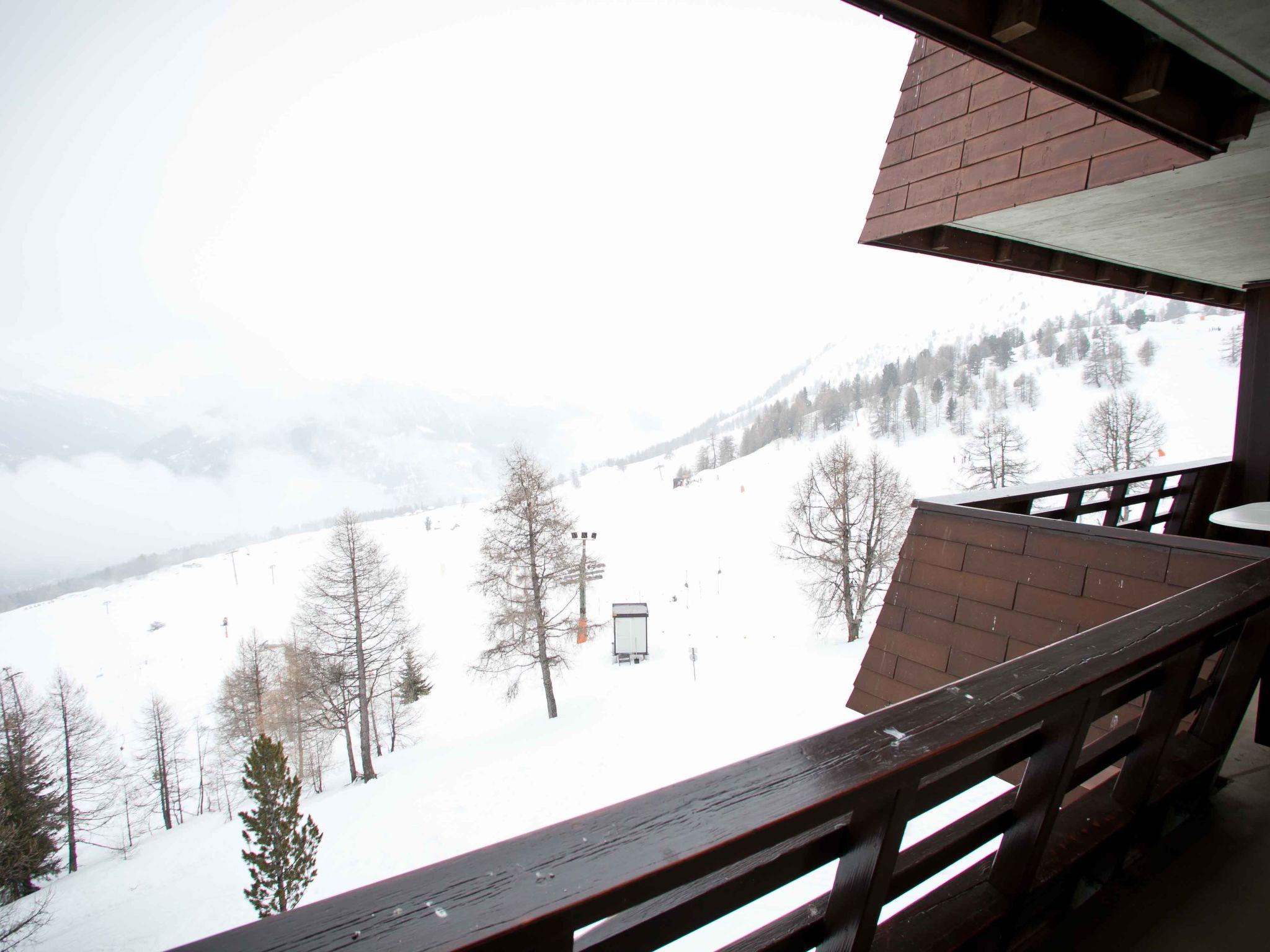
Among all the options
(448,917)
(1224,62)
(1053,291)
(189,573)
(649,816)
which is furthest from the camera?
(1053,291)

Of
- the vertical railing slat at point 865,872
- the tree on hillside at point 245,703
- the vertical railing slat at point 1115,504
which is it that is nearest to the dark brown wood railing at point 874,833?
the vertical railing slat at point 865,872

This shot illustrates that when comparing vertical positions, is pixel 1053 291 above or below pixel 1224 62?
above

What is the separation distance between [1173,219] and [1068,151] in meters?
1.07

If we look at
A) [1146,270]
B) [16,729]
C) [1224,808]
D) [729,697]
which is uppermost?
[1146,270]

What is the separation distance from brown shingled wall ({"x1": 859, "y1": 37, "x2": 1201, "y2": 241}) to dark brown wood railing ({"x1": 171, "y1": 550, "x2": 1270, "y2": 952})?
5.95 feet

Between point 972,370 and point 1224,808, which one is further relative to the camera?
point 972,370

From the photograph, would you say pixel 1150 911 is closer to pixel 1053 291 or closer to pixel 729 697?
pixel 729 697

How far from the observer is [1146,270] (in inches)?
173

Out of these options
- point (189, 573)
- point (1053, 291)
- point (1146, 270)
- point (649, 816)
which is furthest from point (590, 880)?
point (1053, 291)

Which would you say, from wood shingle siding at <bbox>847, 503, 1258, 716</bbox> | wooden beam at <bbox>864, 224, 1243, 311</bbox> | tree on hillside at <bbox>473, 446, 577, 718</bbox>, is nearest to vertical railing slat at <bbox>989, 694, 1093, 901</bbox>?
wood shingle siding at <bbox>847, 503, 1258, 716</bbox>

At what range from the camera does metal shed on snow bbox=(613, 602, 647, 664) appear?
18.7 m

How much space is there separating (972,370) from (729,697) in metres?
61.0

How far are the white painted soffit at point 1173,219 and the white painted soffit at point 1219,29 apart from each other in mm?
438

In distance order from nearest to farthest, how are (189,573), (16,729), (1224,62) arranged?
(1224,62)
(16,729)
(189,573)
